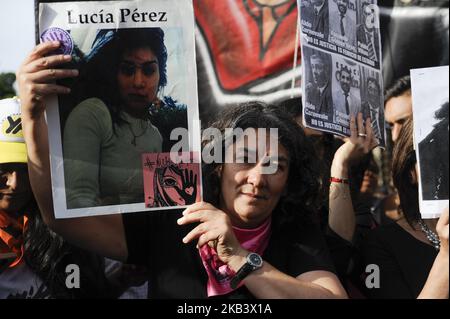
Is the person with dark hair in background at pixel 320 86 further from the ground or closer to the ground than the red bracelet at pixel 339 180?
further from the ground

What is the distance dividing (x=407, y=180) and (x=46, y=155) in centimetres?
128

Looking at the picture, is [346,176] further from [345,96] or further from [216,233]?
[216,233]

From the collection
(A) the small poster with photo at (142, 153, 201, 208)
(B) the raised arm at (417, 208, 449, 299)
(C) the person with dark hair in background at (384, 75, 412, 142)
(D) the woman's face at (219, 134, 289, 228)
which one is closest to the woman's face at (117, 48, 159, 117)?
(A) the small poster with photo at (142, 153, 201, 208)

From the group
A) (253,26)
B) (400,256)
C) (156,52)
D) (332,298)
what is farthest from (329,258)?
(253,26)

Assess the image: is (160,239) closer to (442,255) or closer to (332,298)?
(332,298)

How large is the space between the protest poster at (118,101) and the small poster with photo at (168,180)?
22 mm

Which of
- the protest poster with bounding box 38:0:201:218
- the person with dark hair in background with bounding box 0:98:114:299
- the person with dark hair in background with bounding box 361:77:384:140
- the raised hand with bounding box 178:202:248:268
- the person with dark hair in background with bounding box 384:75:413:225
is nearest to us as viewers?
the raised hand with bounding box 178:202:248:268

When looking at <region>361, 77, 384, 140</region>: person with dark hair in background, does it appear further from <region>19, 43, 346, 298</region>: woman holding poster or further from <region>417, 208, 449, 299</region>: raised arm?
<region>417, 208, 449, 299</region>: raised arm

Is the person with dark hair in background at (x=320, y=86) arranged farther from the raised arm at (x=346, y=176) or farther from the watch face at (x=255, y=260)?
the watch face at (x=255, y=260)

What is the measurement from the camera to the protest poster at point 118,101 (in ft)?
7.59

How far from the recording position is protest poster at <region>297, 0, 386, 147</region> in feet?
8.22

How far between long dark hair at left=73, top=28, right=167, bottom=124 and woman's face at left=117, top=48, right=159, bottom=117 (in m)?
0.02

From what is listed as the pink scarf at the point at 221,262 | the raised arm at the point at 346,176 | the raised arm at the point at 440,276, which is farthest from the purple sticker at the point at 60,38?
the raised arm at the point at 440,276
